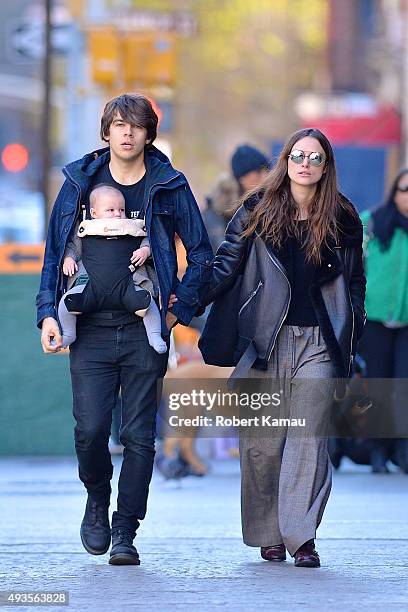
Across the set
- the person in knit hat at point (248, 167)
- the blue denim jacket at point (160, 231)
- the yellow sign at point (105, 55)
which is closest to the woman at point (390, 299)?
the person in knit hat at point (248, 167)

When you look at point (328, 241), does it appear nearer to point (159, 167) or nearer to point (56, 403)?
point (159, 167)

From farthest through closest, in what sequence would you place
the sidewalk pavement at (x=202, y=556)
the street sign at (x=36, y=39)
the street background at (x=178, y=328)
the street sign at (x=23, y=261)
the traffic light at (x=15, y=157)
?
the traffic light at (x=15, y=157) < the street sign at (x=36, y=39) < the street sign at (x=23, y=261) < the street background at (x=178, y=328) < the sidewalk pavement at (x=202, y=556)

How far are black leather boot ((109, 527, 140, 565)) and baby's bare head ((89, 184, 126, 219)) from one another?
4.40 ft

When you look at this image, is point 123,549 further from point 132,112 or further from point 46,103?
point 46,103

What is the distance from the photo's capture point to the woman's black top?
7.02 meters

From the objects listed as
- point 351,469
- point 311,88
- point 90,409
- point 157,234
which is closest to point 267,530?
point 90,409

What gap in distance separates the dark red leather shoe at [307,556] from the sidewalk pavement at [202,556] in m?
0.05

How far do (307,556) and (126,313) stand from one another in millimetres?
1288

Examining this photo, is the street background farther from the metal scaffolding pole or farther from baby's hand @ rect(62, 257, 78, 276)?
baby's hand @ rect(62, 257, 78, 276)

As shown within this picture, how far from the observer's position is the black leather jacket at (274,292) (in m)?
7.01

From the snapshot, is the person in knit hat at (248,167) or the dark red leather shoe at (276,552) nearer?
the dark red leather shoe at (276,552)

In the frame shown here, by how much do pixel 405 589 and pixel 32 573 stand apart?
157 centimetres

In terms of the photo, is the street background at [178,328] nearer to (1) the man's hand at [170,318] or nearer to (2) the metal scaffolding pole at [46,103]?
(2) the metal scaffolding pole at [46,103]

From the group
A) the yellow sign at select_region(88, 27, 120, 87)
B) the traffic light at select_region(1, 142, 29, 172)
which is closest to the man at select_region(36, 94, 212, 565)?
the yellow sign at select_region(88, 27, 120, 87)
